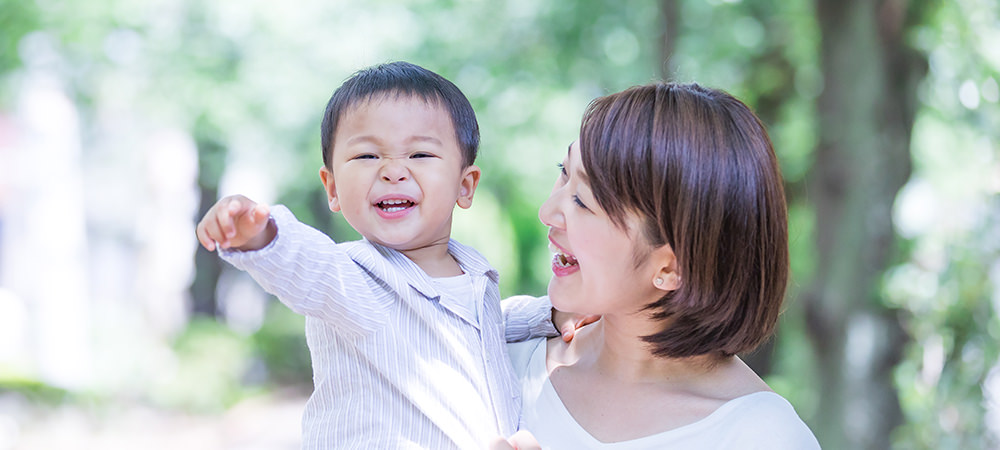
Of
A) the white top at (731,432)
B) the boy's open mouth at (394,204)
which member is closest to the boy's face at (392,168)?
the boy's open mouth at (394,204)

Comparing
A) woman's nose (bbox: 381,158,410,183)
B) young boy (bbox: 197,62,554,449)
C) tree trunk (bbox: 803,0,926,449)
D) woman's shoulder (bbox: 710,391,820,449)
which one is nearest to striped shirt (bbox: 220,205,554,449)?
young boy (bbox: 197,62,554,449)

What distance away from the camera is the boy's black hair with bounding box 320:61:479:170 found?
1.53m

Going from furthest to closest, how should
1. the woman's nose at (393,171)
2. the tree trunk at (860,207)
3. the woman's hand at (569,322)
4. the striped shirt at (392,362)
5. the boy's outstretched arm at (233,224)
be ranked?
1. the tree trunk at (860,207)
2. the woman's hand at (569,322)
3. the woman's nose at (393,171)
4. the striped shirt at (392,362)
5. the boy's outstretched arm at (233,224)

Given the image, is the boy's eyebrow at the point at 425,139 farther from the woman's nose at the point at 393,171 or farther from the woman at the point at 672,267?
the woman at the point at 672,267

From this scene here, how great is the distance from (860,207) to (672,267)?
3.16m

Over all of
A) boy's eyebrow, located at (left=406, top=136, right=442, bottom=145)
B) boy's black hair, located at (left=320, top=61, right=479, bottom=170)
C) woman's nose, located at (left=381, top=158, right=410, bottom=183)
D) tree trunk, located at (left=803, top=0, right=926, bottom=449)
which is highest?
boy's black hair, located at (left=320, top=61, right=479, bottom=170)

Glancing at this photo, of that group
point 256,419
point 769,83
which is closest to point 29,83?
point 256,419

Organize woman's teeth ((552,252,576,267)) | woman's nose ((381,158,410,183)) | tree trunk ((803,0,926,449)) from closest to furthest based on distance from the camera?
woman's nose ((381,158,410,183)), woman's teeth ((552,252,576,267)), tree trunk ((803,0,926,449))

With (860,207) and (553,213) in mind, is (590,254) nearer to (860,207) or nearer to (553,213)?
(553,213)

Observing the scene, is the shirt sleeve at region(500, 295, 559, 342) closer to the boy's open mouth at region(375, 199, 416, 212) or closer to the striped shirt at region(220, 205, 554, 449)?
the striped shirt at region(220, 205, 554, 449)

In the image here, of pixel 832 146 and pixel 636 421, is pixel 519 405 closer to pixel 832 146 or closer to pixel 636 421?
pixel 636 421

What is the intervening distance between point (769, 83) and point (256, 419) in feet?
20.5

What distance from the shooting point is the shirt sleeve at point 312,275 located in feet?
3.94

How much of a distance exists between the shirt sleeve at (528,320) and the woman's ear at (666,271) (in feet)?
1.25
